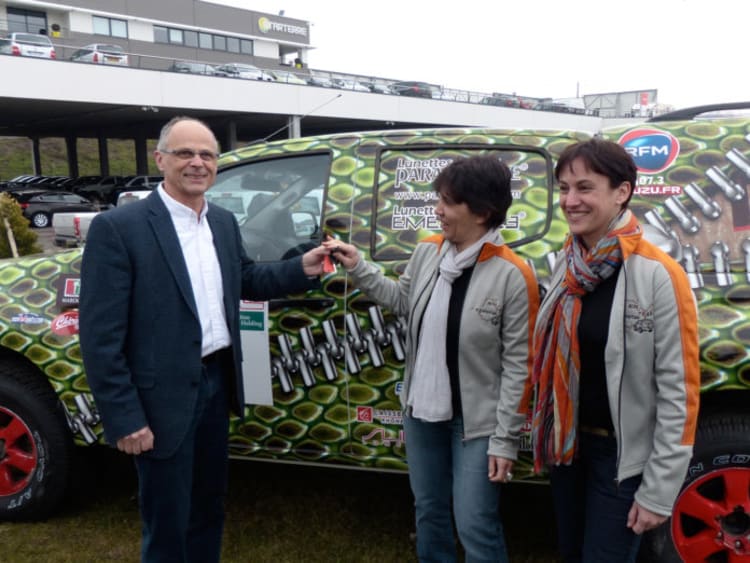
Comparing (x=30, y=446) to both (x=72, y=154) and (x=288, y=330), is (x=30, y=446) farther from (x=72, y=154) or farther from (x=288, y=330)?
(x=72, y=154)

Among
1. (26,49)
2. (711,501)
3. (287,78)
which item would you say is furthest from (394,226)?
(287,78)

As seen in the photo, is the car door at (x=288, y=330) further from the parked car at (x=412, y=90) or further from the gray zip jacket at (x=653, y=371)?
the parked car at (x=412, y=90)

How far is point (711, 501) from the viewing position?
8.25 ft

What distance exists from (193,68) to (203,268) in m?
26.1

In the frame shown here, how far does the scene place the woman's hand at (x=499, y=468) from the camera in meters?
2.09

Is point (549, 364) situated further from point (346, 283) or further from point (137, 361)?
point (137, 361)

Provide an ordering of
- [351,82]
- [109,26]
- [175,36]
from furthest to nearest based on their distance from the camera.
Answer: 1. [175,36]
2. [109,26]
3. [351,82]

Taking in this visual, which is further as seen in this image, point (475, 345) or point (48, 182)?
point (48, 182)

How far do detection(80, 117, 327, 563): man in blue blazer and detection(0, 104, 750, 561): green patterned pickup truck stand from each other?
20.6 inches

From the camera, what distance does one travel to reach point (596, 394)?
1.94 metres

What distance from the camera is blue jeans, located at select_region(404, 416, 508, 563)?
7.10 feet

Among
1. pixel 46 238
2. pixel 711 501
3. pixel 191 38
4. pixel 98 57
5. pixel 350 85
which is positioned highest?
pixel 191 38

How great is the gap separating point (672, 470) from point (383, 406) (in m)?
1.32

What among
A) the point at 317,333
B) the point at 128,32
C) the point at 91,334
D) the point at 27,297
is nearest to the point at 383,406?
the point at 317,333
